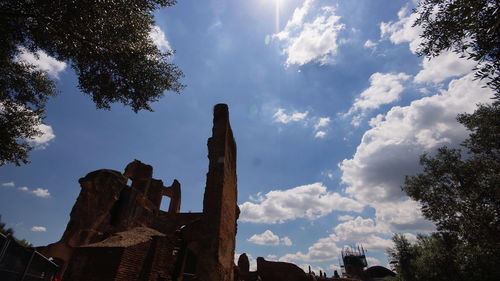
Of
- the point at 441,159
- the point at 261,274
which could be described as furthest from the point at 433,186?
the point at 261,274

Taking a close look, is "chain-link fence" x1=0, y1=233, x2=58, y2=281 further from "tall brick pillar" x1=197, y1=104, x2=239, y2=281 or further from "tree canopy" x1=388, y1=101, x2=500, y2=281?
"tree canopy" x1=388, y1=101, x2=500, y2=281

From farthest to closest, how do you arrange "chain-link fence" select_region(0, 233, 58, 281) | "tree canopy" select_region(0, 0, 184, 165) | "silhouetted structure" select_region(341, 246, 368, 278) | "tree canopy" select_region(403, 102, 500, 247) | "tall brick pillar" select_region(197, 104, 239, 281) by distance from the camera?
"silhouetted structure" select_region(341, 246, 368, 278) < "tree canopy" select_region(403, 102, 500, 247) < "tall brick pillar" select_region(197, 104, 239, 281) < "tree canopy" select_region(0, 0, 184, 165) < "chain-link fence" select_region(0, 233, 58, 281)

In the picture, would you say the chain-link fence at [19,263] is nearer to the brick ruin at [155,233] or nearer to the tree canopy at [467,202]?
the brick ruin at [155,233]

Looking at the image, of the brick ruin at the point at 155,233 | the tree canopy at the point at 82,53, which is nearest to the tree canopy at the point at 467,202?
the brick ruin at the point at 155,233

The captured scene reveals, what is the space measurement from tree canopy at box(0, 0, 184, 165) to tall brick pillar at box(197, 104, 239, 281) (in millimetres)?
3148

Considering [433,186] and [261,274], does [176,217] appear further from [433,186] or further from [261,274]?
[433,186]

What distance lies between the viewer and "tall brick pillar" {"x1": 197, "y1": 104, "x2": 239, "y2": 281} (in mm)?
8563

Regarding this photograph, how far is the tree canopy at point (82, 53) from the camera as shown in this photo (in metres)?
6.42

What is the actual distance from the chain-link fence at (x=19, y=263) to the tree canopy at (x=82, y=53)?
18.2ft

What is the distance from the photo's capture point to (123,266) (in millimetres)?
8273

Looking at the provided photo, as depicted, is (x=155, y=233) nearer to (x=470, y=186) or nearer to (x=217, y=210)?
(x=217, y=210)

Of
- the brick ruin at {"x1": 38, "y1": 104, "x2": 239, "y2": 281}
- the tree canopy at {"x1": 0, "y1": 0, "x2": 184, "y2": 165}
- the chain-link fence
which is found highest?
the tree canopy at {"x1": 0, "y1": 0, "x2": 184, "y2": 165}

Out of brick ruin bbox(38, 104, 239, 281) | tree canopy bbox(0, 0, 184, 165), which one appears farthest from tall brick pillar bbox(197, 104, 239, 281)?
tree canopy bbox(0, 0, 184, 165)

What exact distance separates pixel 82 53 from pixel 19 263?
629 cm
